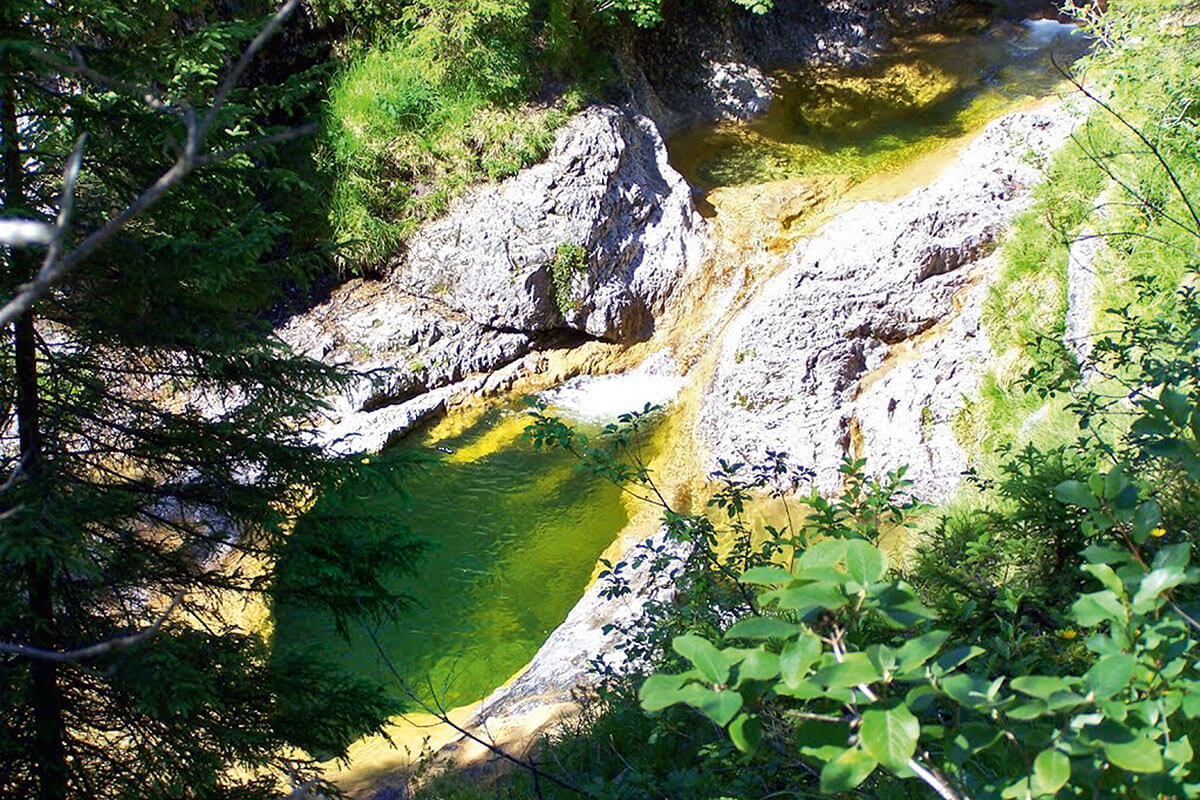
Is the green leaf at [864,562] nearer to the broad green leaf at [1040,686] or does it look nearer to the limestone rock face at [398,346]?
the broad green leaf at [1040,686]

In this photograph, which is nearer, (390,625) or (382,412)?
(390,625)

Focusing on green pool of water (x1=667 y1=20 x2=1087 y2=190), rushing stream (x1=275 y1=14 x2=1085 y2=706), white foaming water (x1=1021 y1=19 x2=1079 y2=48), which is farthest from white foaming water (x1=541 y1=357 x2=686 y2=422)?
white foaming water (x1=1021 y1=19 x2=1079 y2=48)

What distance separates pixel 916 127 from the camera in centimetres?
1404

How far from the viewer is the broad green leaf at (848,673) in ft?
4.08

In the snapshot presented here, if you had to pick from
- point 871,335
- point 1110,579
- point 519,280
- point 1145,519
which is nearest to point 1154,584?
point 1110,579

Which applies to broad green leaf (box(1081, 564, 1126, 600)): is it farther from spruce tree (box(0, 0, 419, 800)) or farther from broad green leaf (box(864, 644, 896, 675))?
spruce tree (box(0, 0, 419, 800))

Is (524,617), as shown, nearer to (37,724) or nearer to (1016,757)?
(37,724)

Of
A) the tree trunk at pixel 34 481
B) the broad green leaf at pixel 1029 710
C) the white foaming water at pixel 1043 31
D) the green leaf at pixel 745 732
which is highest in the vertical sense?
the white foaming water at pixel 1043 31

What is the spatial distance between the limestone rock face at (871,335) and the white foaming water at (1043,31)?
7950 mm

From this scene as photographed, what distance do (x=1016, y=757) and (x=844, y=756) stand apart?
34 centimetres

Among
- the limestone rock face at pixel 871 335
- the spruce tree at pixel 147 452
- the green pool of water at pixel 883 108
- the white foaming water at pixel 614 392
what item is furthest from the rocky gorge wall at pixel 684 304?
the spruce tree at pixel 147 452

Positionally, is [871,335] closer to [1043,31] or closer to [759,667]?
[759,667]

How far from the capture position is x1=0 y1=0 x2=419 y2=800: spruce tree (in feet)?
12.3

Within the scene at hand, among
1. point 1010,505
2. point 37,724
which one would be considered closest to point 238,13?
point 37,724
